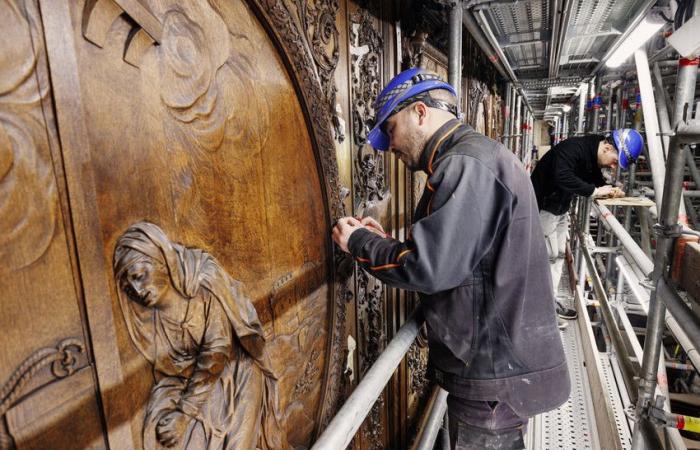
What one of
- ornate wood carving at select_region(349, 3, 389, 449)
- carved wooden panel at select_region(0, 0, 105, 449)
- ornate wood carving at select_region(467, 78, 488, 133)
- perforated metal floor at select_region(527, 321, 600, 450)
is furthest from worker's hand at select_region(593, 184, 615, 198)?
carved wooden panel at select_region(0, 0, 105, 449)

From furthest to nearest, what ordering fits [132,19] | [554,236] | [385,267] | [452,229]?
[554,236]
[385,267]
[452,229]
[132,19]

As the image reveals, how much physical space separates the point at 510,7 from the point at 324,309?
331 centimetres

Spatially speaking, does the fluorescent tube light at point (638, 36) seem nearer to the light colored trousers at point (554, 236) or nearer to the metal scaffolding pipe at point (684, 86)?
the metal scaffolding pipe at point (684, 86)

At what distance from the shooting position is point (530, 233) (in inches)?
62.1

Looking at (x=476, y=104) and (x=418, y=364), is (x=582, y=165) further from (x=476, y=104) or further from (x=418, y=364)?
(x=418, y=364)

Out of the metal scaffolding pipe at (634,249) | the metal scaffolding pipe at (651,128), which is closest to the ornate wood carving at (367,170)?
the metal scaffolding pipe at (634,249)

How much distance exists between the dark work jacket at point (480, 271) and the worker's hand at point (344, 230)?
50 mm

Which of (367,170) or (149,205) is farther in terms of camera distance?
(367,170)

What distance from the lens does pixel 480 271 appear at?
1.61 meters

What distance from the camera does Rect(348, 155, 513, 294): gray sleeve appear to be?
4.55 ft

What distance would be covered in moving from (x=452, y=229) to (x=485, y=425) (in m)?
1.01

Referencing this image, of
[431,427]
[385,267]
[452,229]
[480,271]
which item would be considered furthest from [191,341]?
[431,427]

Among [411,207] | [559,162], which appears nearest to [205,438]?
[411,207]

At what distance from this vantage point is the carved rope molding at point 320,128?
135 centimetres
